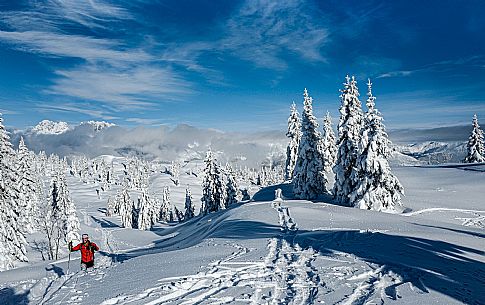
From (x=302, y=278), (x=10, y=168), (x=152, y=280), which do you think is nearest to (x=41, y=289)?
(x=152, y=280)

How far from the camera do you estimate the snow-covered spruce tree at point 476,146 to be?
2458 inches

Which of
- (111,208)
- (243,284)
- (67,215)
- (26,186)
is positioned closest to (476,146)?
(243,284)

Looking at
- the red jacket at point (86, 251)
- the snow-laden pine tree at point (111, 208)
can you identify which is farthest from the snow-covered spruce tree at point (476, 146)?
the snow-laden pine tree at point (111, 208)

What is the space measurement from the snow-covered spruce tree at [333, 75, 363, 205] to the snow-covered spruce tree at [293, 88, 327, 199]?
3694 millimetres

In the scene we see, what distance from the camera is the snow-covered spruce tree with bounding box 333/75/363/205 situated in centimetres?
3619

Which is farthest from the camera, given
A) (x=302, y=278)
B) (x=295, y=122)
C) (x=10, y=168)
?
(x=295, y=122)

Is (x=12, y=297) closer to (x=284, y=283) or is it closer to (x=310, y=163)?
(x=284, y=283)

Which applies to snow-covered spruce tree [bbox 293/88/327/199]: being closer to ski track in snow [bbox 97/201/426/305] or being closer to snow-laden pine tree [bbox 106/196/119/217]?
ski track in snow [bbox 97/201/426/305]

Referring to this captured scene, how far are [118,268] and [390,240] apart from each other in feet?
41.4

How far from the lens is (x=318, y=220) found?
2459cm

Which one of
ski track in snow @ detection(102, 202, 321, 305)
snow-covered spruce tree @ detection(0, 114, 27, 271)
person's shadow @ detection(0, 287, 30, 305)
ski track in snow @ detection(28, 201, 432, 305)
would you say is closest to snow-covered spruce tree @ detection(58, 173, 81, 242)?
snow-covered spruce tree @ detection(0, 114, 27, 271)

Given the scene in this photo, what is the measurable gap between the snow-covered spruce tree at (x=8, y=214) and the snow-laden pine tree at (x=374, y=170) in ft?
107

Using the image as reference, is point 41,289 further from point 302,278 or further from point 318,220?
point 318,220

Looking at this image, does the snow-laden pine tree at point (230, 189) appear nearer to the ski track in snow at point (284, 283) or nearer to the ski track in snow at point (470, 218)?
the ski track in snow at point (470, 218)
